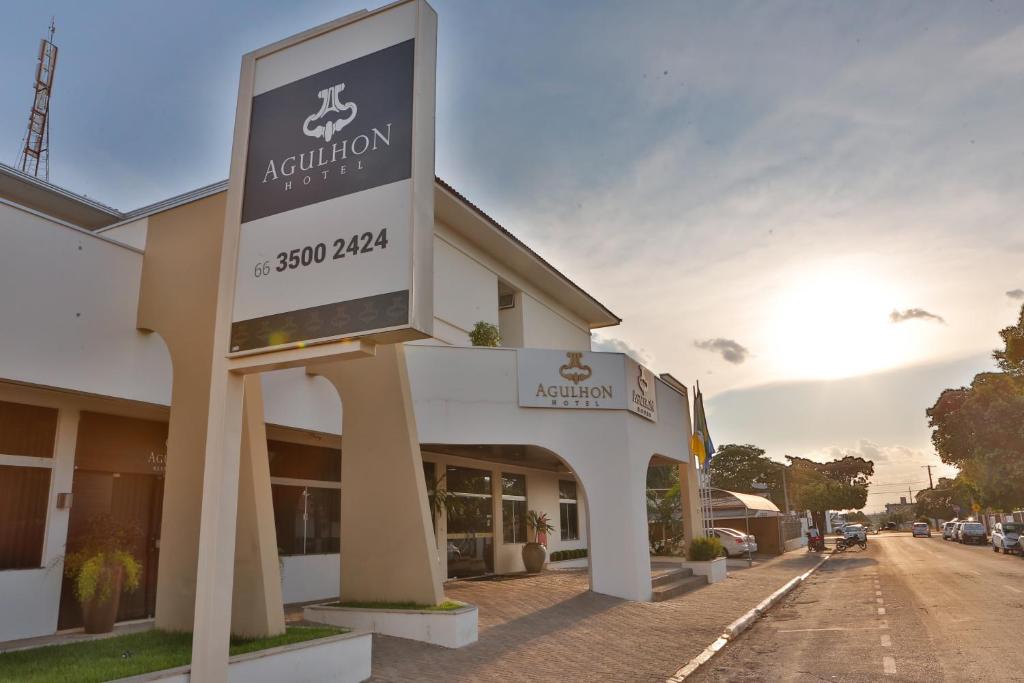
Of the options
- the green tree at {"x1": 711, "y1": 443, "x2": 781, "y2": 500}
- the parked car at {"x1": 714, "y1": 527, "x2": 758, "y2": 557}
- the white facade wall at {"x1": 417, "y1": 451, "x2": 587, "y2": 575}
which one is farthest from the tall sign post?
the green tree at {"x1": 711, "y1": 443, "x2": 781, "y2": 500}

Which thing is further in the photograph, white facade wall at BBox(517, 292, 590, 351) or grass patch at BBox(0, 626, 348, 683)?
white facade wall at BBox(517, 292, 590, 351)

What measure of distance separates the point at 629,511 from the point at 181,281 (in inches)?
403

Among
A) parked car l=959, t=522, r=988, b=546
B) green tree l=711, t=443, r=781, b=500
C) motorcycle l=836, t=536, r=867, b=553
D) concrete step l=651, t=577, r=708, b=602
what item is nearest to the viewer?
concrete step l=651, t=577, r=708, b=602

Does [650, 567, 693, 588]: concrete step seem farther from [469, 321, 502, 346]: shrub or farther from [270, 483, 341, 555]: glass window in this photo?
[270, 483, 341, 555]: glass window

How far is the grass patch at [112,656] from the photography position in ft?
21.5

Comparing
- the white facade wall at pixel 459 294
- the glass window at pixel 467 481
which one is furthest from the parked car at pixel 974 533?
the white facade wall at pixel 459 294

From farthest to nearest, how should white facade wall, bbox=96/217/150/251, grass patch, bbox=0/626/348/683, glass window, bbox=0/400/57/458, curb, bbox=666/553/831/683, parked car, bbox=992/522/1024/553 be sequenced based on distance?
parked car, bbox=992/522/1024/553
white facade wall, bbox=96/217/150/251
glass window, bbox=0/400/57/458
curb, bbox=666/553/831/683
grass patch, bbox=0/626/348/683

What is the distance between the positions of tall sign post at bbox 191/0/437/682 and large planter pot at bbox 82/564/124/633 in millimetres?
4660

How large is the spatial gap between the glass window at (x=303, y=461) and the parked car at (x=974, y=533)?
4701cm

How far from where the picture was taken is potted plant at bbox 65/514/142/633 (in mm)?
10039

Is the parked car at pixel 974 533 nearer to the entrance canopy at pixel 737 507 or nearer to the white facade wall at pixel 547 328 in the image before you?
the entrance canopy at pixel 737 507

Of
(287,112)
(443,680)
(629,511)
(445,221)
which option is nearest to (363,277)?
(287,112)

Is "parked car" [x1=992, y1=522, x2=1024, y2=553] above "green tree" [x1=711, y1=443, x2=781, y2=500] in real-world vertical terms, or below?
below

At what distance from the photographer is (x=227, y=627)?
669cm
